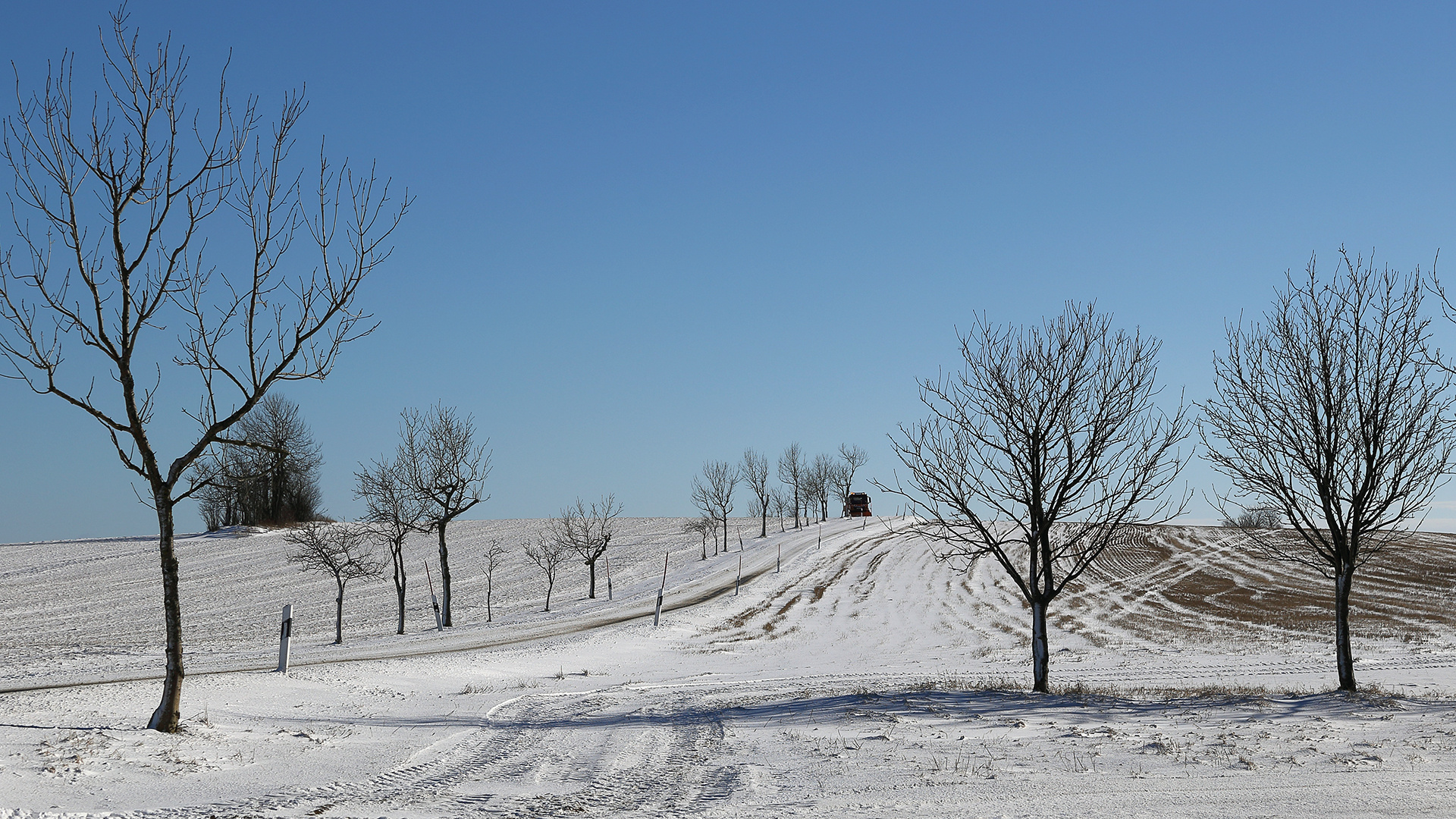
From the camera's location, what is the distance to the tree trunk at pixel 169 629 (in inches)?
365

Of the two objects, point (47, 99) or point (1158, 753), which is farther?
point (47, 99)

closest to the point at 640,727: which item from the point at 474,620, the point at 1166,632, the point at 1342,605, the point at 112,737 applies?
the point at 112,737

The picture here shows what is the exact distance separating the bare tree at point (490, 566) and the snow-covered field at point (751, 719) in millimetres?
4982

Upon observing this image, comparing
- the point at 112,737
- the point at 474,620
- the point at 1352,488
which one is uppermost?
the point at 1352,488

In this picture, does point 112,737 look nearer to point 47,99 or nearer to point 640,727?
point 640,727

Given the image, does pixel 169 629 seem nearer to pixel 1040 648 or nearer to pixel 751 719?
pixel 751 719

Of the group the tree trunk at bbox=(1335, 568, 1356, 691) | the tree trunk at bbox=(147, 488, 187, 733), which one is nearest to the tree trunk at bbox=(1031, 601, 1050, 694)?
the tree trunk at bbox=(1335, 568, 1356, 691)

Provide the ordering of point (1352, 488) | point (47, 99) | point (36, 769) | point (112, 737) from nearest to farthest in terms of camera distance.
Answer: point (36, 769), point (112, 737), point (47, 99), point (1352, 488)

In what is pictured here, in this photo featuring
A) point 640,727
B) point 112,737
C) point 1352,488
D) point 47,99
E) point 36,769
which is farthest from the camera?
point 1352,488

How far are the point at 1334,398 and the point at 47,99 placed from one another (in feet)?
63.9

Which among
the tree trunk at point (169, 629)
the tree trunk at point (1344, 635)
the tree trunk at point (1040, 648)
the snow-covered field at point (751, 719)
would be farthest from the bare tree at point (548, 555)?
the tree trunk at point (1344, 635)

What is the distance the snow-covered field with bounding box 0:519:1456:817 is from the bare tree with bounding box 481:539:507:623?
4.98 meters

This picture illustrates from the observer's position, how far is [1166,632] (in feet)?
102

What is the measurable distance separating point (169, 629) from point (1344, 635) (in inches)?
704
